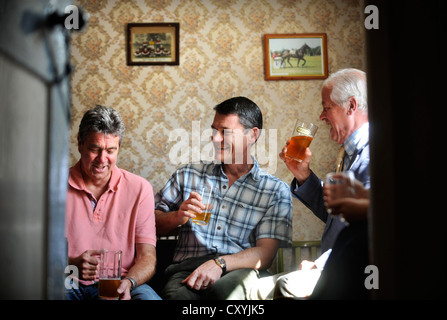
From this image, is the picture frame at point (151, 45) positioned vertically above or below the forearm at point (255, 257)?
above

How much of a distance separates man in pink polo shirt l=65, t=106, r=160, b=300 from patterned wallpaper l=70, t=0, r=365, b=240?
0.95 m

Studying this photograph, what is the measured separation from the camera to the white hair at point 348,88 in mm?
1967

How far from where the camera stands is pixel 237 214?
2232 millimetres

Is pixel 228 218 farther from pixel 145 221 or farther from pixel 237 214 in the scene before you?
pixel 145 221

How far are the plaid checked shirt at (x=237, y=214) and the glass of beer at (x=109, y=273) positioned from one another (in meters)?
0.67

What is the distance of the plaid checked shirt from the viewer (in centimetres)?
216

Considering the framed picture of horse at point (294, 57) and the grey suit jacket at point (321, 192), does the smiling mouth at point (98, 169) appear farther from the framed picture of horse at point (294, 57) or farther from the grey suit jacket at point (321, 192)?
the framed picture of horse at point (294, 57)

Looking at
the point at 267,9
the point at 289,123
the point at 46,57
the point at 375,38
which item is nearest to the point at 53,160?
the point at 46,57

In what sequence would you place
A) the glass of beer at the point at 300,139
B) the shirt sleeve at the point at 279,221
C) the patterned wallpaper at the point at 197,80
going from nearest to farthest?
the glass of beer at the point at 300,139, the shirt sleeve at the point at 279,221, the patterned wallpaper at the point at 197,80

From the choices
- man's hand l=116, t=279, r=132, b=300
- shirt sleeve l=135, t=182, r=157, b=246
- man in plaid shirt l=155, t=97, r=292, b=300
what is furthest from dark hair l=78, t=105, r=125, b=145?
man's hand l=116, t=279, r=132, b=300

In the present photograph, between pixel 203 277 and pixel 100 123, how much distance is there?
85 centimetres

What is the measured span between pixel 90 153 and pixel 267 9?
1.79 m

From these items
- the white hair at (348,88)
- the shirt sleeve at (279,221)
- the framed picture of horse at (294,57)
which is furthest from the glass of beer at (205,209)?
the framed picture of horse at (294,57)

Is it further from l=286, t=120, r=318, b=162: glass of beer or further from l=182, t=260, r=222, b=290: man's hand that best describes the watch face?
l=286, t=120, r=318, b=162: glass of beer
